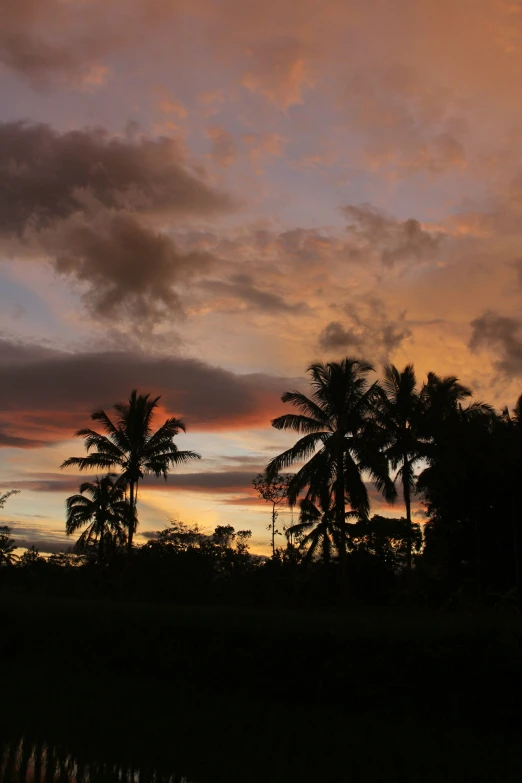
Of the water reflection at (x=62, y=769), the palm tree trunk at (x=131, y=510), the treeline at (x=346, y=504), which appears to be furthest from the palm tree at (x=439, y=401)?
the water reflection at (x=62, y=769)

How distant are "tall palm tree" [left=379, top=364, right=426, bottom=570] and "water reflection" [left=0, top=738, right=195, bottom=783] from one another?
23246mm

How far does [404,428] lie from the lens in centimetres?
3153

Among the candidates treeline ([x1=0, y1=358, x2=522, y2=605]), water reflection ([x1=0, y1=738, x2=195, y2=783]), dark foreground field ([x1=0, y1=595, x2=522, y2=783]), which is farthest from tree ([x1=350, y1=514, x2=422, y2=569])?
water reflection ([x1=0, y1=738, x2=195, y2=783])

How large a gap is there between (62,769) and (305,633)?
4974mm

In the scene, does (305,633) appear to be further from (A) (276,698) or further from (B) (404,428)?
(B) (404,428)

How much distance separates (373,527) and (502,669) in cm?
2547

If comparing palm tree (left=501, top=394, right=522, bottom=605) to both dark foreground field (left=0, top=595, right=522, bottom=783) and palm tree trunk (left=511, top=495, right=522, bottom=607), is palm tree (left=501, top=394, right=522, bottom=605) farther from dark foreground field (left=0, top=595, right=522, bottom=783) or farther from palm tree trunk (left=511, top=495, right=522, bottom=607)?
dark foreground field (left=0, top=595, right=522, bottom=783)

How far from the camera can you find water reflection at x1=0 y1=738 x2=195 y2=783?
7695mm

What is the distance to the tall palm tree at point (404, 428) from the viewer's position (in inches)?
1214

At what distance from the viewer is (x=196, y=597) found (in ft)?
82.0

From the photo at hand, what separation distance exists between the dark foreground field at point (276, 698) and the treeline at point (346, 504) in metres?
10.5

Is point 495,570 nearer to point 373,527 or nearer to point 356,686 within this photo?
point 373,527

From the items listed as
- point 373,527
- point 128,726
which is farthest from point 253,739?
point 373,527

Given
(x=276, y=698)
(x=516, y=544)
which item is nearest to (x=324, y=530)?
(x=516, y=544)
